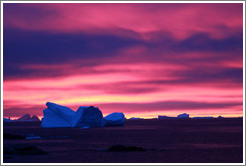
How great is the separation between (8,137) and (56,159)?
61.1ft

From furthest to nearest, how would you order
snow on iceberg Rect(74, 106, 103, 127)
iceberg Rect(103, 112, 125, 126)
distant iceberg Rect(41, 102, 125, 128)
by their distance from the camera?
iceberg Rect(103, 112, 125, 126) → distant iceberg Rect(41, 102, 125, 128) → snow on iceberg Rect(74, 106, 103, 127)

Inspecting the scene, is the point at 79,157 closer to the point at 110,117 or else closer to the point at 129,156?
the point at 129,156

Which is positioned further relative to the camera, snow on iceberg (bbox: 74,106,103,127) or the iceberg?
the iceberg

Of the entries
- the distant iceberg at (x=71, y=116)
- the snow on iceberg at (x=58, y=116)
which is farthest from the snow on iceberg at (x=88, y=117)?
the snow on iceberg at (x=58, y=116)

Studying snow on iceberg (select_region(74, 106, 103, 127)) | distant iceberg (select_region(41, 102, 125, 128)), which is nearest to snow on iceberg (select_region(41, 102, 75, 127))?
distant iceberg (select_region(41, 102, 125, 128))

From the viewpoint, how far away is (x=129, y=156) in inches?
853

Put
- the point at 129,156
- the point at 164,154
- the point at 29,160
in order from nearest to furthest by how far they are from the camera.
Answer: the point at 29,160 → the point at 129,156 → the point at 164,154

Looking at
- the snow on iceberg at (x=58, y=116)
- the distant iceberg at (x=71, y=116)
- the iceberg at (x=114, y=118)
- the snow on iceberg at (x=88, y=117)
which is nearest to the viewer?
the snow on iceberg at (x=88, y=117)

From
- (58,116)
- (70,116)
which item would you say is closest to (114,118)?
(70,116)

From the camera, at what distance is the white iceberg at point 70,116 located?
54000 millimetres

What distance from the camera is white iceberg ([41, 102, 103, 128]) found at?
5400 centimetres

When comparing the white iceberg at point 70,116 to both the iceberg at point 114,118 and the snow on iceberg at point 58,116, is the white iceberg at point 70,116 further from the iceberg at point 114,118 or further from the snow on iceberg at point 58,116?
the iceberg at point 114,118

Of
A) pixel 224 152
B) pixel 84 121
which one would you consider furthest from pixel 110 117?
pixel 224 152

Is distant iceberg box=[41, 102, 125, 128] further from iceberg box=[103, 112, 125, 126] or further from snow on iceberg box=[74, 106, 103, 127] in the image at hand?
iceberg box=[103, 112, 125, 126]
